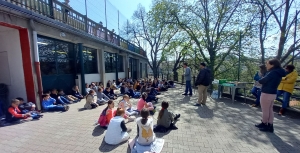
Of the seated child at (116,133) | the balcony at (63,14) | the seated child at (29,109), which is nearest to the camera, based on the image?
the seated child at (116,133)

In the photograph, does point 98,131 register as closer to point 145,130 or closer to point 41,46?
point 145,130

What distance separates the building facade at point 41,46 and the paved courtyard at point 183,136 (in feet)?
6.87

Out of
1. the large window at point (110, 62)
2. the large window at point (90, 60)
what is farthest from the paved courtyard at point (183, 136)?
the large window at point (110, 62)

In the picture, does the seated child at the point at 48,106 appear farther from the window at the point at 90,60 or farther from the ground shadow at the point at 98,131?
the window at the point at 90,60

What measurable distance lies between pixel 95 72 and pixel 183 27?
25.3ft

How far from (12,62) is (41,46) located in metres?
1.33

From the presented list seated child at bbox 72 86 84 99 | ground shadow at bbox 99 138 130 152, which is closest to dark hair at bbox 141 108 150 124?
ground shadow at bbox 99 138 130 152

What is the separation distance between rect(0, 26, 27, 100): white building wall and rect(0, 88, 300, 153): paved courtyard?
2024 millimetres

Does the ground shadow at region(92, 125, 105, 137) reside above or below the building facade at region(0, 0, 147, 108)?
below

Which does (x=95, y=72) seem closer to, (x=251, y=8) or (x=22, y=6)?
(x=22, y=6)

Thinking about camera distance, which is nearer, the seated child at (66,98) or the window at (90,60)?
the seated child at (66,98)

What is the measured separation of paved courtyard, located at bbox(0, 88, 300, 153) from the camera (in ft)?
9.78

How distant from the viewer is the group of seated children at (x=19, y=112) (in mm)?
4465

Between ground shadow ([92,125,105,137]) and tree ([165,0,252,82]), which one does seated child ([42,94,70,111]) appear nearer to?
ground shadow ([92,125,105,137])
